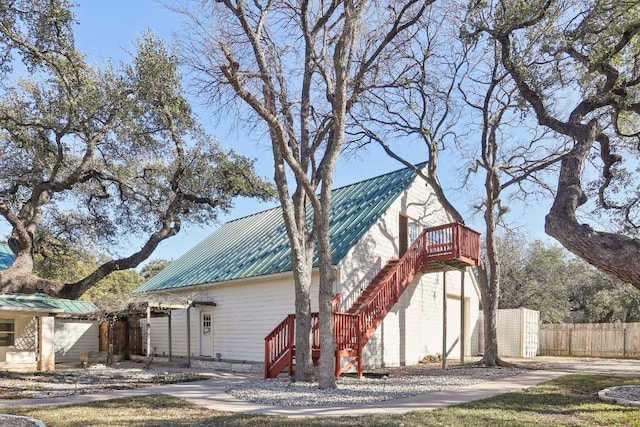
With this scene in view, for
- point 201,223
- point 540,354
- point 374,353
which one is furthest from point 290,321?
point 540,354

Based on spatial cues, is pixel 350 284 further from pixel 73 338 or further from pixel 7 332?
pixel 73 338

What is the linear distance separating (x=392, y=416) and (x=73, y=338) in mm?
19407

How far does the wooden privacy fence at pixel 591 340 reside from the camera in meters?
23.3

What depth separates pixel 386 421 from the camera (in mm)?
7406

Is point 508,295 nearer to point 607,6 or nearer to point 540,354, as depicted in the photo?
point 540,354

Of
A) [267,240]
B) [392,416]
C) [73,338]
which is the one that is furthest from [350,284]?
[73,338]

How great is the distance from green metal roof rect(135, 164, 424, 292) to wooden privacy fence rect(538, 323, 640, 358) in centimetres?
1232

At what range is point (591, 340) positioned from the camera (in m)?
24.4

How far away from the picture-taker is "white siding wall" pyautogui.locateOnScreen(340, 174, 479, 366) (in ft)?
53.8

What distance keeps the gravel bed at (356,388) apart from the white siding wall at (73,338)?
522 inches

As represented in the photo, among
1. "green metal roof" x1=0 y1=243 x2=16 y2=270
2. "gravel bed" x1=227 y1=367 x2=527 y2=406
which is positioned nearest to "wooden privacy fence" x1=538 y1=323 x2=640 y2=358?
"gravel bed" x1=227 y1=367 x2=527 y2=406

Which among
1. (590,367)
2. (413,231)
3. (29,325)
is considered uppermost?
(413,231)

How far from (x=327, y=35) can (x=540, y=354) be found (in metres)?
20.0

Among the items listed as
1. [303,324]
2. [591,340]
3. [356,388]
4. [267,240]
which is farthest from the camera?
[591,340]
